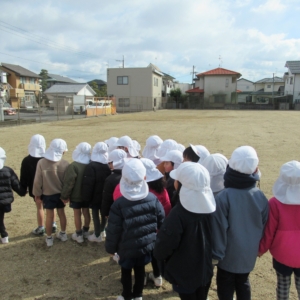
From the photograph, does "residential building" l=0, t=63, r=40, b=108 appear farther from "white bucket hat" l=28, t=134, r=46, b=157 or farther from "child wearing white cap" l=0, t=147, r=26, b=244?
"child wearing white cap" l=0, t=147, r=26, b=244

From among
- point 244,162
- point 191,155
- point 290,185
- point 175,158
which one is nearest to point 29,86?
point 175,158

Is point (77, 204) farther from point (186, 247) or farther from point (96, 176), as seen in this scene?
point (186, 247)

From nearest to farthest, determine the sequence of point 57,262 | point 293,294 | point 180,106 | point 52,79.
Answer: point 293,294 < point 57,262 < point 180,106 < point 52,79

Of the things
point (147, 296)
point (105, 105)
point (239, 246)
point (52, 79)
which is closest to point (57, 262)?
point (147, 296)

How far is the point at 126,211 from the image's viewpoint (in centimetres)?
245

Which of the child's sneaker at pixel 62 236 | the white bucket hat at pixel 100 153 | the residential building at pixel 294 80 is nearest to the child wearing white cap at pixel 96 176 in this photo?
the white bucket hat at pixel 100 153

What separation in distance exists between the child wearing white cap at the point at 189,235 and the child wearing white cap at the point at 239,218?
12 centimetres

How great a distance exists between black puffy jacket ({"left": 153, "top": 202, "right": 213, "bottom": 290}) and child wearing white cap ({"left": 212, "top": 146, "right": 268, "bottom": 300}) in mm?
117

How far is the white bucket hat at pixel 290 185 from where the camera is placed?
85.2 inches

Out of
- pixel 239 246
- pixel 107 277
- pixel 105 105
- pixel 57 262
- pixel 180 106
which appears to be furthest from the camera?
pixel 180 106

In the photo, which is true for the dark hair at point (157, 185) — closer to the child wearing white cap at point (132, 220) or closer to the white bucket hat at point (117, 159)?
the child wearing white cap at point (132, 220)

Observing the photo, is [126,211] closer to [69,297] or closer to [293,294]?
[69,297]

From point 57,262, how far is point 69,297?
68cm

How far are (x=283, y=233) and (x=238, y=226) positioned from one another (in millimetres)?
351
